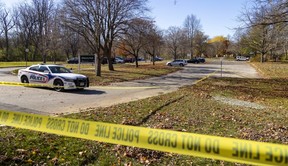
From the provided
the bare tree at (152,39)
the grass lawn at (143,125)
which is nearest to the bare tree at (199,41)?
the bare tree at (152,39)

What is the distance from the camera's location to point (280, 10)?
1742 centimetres

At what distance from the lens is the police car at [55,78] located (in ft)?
48.3

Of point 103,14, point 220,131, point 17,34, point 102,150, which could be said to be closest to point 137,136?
point 102,150

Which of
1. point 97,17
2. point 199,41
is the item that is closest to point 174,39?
point 199,41

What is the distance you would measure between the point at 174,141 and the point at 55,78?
42.6ft

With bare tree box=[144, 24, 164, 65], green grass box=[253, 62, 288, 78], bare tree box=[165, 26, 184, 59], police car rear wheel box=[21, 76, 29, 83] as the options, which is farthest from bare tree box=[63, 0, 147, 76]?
bare tree box=[165, 26, 184, 59]

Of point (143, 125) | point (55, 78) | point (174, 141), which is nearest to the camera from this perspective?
point (174, 141)

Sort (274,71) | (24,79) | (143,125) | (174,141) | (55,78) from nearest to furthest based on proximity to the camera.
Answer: (174,141)
(143,125)
(55,78)
(24,79)
(274,71)

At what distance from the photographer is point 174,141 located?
3.22 m

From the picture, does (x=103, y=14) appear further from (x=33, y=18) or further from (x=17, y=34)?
(x=17, y=34)

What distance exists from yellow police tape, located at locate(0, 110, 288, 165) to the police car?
34.5ft

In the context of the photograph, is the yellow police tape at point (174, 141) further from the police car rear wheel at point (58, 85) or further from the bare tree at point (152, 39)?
the bare tree at point (152, 39)

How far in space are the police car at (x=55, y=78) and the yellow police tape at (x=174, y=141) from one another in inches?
414

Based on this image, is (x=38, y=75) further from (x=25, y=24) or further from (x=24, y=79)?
(x=25, y=24)
